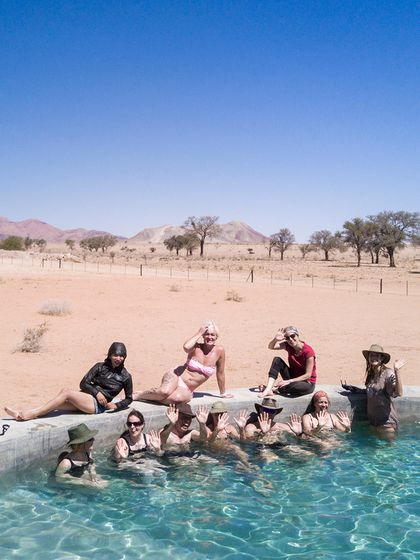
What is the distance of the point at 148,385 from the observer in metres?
9.66

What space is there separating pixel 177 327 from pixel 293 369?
859 centimetres

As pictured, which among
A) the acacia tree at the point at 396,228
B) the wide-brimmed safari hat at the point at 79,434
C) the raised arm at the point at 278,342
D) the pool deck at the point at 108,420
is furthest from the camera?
the acacia tree at the point at 396,228

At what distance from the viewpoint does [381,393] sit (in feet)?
24.3

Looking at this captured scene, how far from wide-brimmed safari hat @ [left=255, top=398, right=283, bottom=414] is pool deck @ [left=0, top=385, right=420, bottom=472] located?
0.41 m

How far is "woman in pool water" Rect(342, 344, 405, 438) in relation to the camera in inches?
289

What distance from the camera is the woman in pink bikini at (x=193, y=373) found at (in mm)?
7059

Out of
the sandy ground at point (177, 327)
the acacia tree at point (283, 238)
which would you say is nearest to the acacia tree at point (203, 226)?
the acacia tree at point (283, 238)

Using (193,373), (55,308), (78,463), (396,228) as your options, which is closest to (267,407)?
(193,373)

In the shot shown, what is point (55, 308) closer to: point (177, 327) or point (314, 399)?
point (177, 327)

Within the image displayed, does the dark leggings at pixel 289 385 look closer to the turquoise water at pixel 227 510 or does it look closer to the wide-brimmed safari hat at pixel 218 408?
the turquoise water at pixel 227 510

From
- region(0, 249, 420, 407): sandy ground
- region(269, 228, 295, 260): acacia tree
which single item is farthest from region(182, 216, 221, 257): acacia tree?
region(0, 249, 420, 407): sandy ground

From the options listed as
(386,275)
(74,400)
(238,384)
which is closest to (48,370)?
(238,384)

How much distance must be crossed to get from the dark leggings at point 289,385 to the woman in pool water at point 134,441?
2010 millimetres

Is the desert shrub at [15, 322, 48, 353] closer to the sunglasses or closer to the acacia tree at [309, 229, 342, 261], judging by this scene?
the sunglasses
